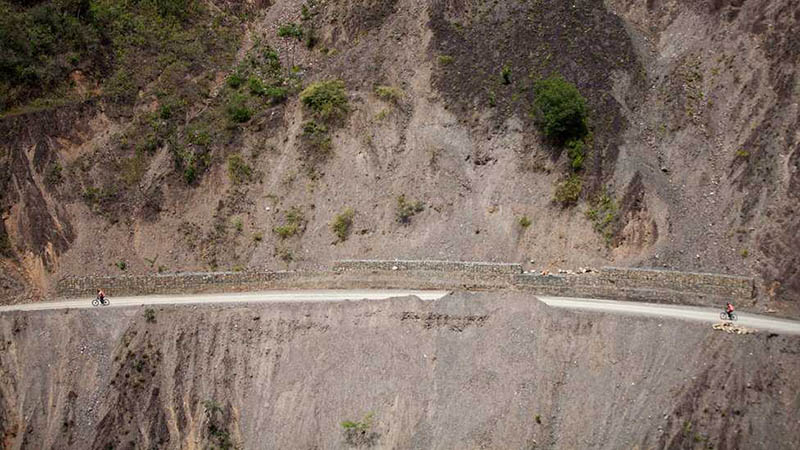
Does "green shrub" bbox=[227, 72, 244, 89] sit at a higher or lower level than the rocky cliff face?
higher

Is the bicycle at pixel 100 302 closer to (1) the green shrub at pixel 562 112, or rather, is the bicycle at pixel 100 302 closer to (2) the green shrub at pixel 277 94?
(2) the green shrub at pixel 277 94

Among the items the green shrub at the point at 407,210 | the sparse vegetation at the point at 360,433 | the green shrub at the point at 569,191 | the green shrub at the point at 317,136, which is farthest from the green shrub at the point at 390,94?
the sparse vegetation at the point at 360,433

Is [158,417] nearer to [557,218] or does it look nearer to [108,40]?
[557,218]

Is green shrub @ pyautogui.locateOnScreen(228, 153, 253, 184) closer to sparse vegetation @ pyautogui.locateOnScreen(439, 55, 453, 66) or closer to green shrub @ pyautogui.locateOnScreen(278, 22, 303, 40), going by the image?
green shrub @ pyautogui.locateOnScreen(278, 22, 303, 40)

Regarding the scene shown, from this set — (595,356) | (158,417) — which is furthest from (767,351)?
(158,417)

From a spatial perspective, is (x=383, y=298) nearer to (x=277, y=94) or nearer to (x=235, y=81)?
(x=277, y=94)

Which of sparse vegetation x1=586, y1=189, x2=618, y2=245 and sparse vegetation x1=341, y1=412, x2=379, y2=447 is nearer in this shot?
sparse vegetation x1=341, y1=412, x2=379, y2=447

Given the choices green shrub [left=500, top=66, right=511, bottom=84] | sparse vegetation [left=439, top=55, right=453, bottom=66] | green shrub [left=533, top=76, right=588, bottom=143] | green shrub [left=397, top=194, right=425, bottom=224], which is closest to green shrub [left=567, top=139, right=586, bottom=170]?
green shrub [left=533, top=76, right=588, bottom=143]
